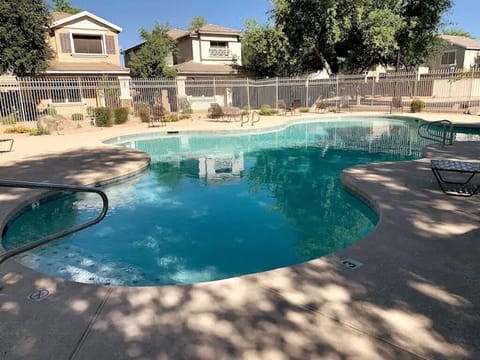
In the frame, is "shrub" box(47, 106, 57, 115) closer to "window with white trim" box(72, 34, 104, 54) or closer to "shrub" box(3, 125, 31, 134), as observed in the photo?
"shrub" box(3, 125, 31, 134)

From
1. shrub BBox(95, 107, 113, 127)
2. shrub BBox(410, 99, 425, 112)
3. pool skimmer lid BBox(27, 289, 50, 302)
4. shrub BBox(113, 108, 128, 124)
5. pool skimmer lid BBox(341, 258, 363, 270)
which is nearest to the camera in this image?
pool skimmer lid BBox(27, 289, 50, 302)

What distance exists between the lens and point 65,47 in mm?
24141

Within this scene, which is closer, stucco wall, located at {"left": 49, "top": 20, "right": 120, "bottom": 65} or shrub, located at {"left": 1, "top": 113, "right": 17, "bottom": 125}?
shrub, located at {"left": 1, "top": 113, "right": 17, "bottom": 125}

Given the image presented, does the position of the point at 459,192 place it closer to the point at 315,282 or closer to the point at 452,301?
the point at 452,301

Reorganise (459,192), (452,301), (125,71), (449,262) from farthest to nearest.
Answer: (125,71), (459,192), (449,262), (452,301)

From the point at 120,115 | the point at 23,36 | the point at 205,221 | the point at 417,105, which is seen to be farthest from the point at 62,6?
the point at 205,221

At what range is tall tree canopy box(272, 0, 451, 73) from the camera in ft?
76.1

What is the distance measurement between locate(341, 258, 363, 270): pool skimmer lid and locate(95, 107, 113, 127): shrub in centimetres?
1565

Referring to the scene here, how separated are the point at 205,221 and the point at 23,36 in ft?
61.4

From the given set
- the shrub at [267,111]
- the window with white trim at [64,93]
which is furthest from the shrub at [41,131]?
the shrub at [267,111]

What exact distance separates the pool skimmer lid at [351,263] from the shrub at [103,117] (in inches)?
616

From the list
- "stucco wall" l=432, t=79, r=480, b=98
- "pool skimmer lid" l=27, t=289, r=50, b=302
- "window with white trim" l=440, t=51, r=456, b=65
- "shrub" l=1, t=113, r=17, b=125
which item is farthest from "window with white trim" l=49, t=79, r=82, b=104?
"window with white trim" l=440, t=51, r=456, b=65

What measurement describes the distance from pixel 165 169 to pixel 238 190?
2.85m

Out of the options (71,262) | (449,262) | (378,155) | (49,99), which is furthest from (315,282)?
(49,99)
